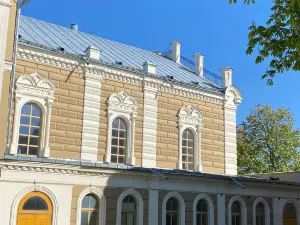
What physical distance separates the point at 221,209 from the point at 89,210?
281 inches

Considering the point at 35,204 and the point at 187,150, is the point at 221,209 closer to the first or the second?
the point at 187,150

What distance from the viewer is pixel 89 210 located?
680 inches

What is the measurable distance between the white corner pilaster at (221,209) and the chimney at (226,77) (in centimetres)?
879

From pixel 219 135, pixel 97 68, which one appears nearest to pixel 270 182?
pixel 219 135

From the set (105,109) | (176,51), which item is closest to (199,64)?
(176,51)

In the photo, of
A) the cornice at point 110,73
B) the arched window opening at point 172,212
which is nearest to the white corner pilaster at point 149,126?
the cornice at point 110,73

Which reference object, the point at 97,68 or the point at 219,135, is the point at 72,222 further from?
the point at 219,135

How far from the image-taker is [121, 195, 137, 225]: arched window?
A: 59.5 feet

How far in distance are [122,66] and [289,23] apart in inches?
507

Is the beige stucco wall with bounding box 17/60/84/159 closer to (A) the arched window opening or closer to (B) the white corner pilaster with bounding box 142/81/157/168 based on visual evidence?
(B) the white corner pilaster with bounding box 142/81/157/168

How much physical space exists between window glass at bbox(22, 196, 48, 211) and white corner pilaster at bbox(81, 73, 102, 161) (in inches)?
189

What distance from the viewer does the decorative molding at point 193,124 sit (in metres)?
24.6

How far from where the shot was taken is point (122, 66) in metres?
23.1

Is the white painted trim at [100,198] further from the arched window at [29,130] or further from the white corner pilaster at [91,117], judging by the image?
the arched window at [29,130]
